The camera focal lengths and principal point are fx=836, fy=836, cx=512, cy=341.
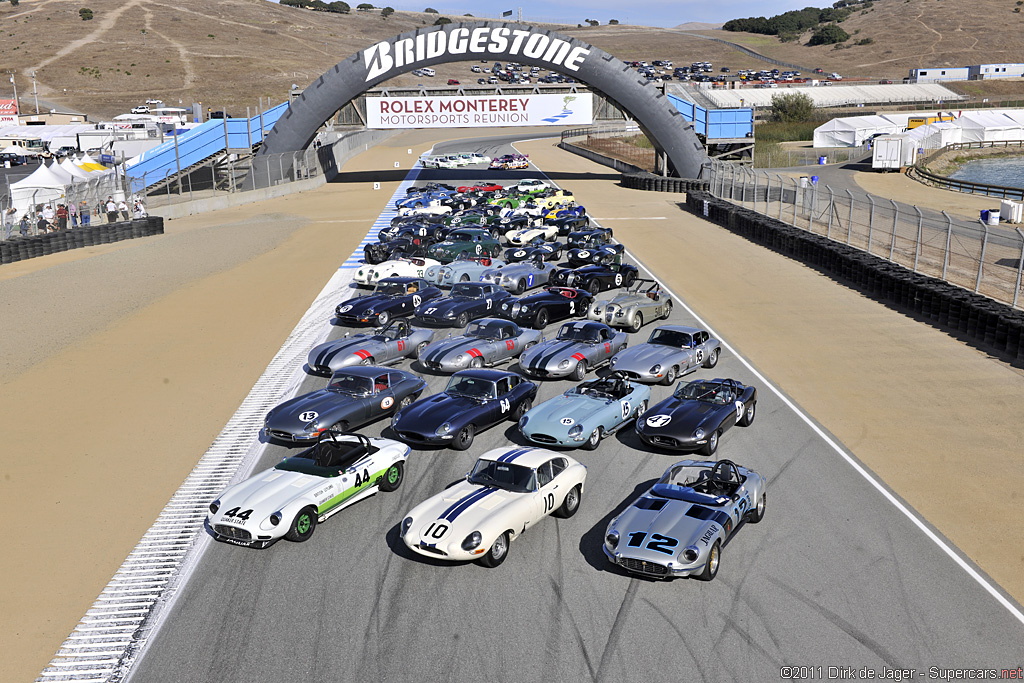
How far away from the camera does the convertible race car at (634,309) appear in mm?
23453

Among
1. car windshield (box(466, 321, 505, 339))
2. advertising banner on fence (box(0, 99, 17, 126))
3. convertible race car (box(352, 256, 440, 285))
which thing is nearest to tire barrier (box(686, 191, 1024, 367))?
car windshield (box(466, 321, 505, 339))

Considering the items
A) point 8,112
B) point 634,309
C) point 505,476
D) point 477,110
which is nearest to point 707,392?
point 505,476

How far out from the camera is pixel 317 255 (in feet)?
119

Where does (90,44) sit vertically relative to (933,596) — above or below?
above

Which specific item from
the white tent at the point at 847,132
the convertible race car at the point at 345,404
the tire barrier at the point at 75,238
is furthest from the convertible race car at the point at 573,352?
the white tent at the point at 847,132

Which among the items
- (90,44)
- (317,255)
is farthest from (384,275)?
(90,44)

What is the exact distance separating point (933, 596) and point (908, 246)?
25.9 metres

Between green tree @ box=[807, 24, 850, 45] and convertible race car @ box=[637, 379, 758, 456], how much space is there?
202m

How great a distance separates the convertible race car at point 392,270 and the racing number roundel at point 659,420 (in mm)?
14934

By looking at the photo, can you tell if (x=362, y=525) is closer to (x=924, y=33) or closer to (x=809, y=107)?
(x=809, y=107)

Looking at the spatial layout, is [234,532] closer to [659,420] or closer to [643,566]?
[643,566]

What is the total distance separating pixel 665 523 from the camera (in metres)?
11.5

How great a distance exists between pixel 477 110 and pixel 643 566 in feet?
172

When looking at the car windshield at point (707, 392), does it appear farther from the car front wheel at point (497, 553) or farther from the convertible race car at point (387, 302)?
the convertible race car at point (387, 302)
